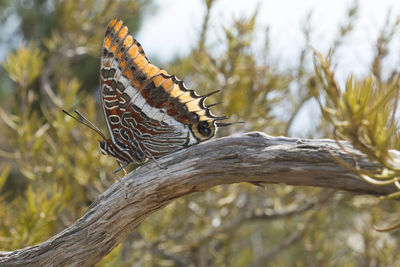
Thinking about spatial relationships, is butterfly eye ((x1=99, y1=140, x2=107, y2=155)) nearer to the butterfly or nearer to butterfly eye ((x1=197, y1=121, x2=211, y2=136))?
the butterfly

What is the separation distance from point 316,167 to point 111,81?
81 cm

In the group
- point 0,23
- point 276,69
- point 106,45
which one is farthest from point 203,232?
point 0,23

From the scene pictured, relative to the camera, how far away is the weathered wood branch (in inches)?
32.1

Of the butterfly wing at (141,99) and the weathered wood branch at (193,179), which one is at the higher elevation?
the butterfly wing at (141,99)

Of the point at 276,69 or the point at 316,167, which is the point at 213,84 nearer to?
the point at 276,69

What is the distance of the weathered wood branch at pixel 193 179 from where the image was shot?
0.81 metres

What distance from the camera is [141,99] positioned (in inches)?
51.9

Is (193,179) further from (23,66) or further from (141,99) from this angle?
(23,66)

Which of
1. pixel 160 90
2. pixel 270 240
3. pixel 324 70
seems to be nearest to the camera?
pixel 324 70

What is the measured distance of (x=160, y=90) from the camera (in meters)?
1.30

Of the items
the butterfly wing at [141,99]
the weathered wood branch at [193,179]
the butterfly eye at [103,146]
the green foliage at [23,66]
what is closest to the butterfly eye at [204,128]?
the butterfly wing at [141,99]

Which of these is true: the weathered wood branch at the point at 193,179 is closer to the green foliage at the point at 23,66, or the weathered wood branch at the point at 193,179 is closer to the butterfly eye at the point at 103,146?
the butterfly eye at the point at 103,146

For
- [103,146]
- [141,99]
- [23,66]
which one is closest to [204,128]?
[141,99]

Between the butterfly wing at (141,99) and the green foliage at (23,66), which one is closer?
the butterfly wing at (141,99)
